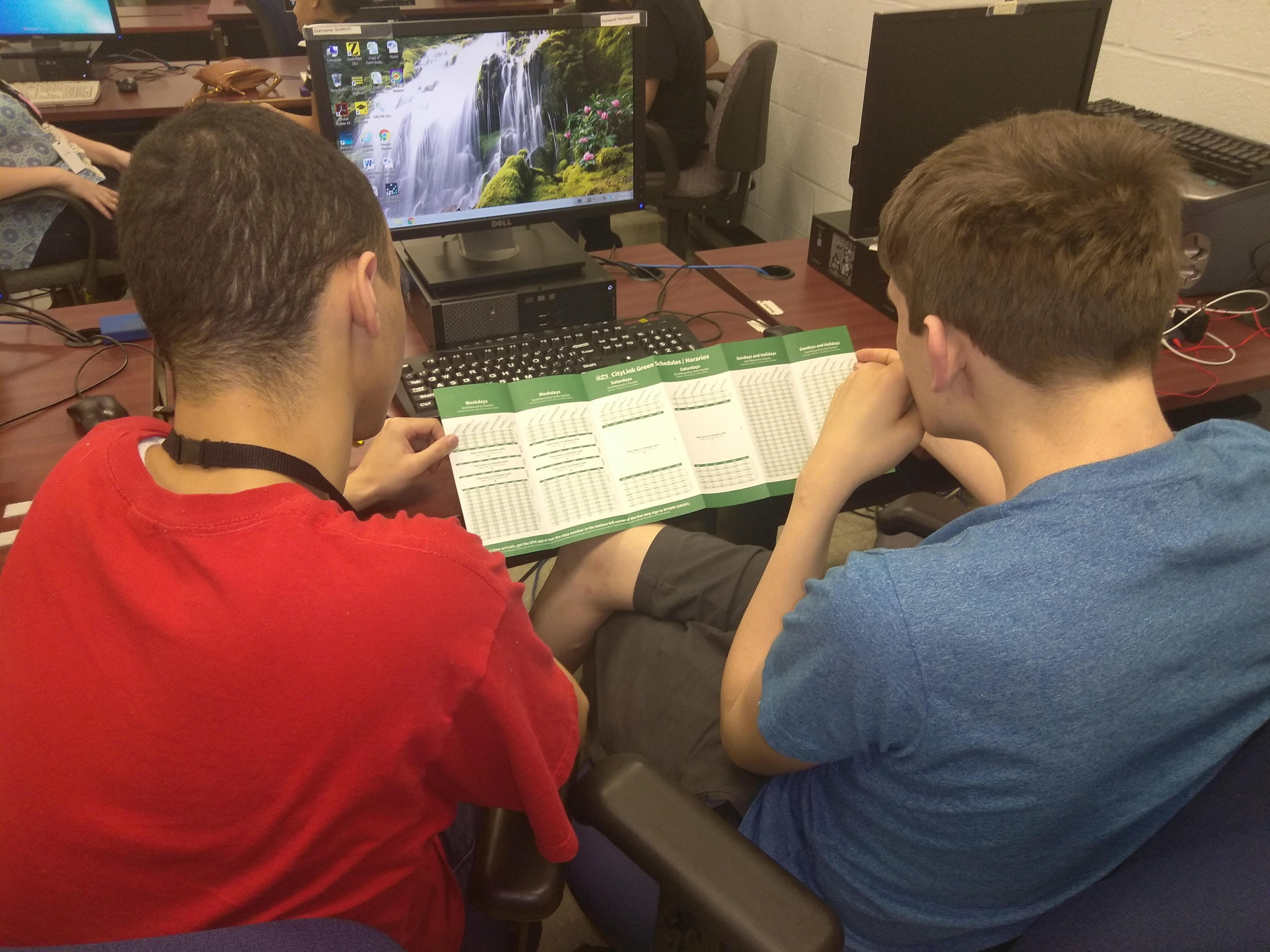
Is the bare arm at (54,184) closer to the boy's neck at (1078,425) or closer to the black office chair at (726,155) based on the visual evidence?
the black office chair at (726,155)

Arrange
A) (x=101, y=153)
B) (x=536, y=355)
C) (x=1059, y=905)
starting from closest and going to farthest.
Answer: (x=1059, y=905) < (x=536, y=355) < (x=101, y=153)

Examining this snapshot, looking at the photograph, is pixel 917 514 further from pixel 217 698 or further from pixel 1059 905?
pixel 217 698

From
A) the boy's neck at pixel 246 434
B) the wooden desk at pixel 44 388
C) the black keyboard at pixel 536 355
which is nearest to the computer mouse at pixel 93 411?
the wooden desk at pixel 44 388

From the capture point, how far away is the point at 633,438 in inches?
45.9

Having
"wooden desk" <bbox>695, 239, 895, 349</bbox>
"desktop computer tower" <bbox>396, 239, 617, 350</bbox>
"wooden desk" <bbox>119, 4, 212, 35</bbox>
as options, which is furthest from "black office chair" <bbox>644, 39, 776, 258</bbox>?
"wooden desk" <bbox>119, 4, 212, 35</bbox>

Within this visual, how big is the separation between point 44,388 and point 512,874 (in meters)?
1.04

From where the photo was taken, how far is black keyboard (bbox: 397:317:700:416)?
1.25 meters

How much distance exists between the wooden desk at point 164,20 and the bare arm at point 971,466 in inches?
151

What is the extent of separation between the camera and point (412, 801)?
2.24 ft

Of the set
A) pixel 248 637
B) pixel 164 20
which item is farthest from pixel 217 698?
pixel 164 20

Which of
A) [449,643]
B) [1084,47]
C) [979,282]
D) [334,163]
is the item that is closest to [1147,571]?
[979,282]

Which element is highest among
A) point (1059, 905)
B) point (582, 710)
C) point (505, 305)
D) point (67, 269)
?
point (505, 305)

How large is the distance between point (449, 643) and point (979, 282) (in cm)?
54

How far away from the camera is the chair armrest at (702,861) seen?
2.19 feet
